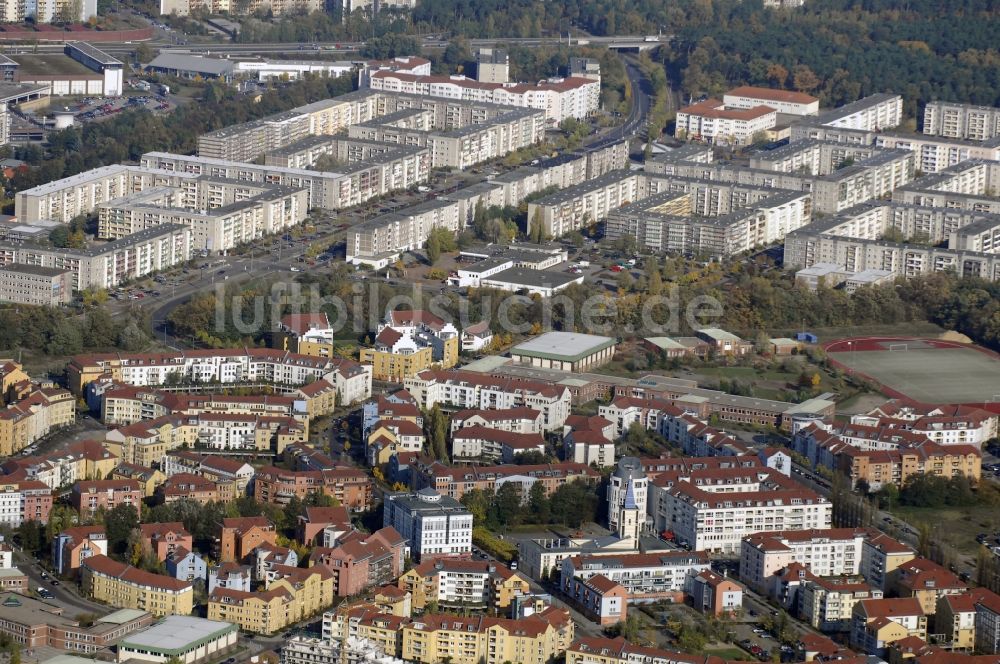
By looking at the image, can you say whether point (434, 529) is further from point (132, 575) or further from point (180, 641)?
point (180, 641)

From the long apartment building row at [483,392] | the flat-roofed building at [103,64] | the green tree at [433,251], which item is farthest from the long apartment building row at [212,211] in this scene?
the flat-roofed building at [103,64]

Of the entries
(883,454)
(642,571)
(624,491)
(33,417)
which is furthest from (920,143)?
(642,571)

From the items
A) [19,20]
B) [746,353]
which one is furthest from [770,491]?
[19,20]

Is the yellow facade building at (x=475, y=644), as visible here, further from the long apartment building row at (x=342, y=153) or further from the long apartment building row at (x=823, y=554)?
the long apartment building row at (x=342, y=153)

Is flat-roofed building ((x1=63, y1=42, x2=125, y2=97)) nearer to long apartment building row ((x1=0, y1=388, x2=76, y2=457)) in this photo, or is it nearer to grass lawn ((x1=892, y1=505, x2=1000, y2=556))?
long apartment building row ((x1=0, y1=388, x2=76, y2=457))

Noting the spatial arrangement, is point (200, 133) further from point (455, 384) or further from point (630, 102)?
point (455, 384)
